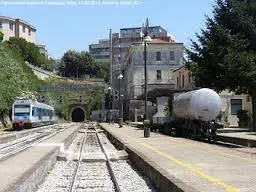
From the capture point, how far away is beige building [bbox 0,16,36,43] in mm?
173800

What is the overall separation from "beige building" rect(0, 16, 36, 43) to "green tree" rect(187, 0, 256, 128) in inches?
5053

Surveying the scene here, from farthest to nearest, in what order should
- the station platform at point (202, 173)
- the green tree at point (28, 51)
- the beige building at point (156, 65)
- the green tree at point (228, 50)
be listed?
the green tree at point (28, 51)
the beige building at point (156, 65)
the green tree at point (228, 50)
the station platform at point (202, 173)

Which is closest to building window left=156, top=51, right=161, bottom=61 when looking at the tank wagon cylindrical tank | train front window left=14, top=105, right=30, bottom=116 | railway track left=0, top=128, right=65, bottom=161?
train front window left=14, top=105, right=30, bottom=116

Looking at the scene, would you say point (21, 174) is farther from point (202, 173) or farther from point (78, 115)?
point (78, 115)

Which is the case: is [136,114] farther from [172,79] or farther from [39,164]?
[39,164]

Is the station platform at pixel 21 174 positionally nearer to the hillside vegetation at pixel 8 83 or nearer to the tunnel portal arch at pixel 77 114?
the hillside vegetation at pixel 8 83

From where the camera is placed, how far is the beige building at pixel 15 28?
173800mm

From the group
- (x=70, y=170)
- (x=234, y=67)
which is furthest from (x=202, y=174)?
(x=234, y=67)

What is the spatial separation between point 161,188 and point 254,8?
32476mm

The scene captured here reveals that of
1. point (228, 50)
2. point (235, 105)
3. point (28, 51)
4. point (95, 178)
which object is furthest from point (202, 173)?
point (28, 51)

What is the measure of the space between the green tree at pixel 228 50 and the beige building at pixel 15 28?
128 meters

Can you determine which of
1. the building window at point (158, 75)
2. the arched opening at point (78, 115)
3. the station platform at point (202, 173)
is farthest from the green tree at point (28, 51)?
the station platform at point (202, 173)

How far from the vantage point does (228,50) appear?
139 feet

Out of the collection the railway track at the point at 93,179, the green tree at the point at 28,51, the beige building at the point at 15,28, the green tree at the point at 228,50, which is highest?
the beige building at the point at 15,28
